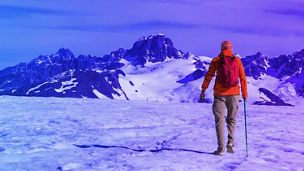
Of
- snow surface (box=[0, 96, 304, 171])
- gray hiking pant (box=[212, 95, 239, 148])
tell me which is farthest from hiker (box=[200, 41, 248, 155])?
snow surface (box=[0, 96, 304, 171])

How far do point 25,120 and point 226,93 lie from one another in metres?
10.8

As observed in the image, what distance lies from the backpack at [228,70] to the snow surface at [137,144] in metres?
1.98

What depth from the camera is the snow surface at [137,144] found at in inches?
363

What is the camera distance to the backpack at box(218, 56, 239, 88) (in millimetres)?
9664

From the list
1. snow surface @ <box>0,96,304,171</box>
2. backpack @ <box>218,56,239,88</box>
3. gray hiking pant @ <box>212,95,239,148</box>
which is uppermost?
backpack @ <box>218,56,239,88</box>

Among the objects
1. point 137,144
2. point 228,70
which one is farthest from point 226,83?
point 137,144

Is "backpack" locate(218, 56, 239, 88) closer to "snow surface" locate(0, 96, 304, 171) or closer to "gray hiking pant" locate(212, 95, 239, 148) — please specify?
"gray hiking pant" locate(212, 95, 239, 148)

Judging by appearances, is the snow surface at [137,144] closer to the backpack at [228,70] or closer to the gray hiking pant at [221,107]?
the gray hiking pant at [221,107]

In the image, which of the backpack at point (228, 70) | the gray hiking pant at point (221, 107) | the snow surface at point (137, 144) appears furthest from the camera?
the gray hiking pant at point (221, 107)

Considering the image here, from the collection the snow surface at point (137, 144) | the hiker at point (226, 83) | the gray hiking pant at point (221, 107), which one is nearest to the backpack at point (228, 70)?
the hiker at point (226, 83)

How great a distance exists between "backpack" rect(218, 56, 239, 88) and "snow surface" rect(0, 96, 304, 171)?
1.98m

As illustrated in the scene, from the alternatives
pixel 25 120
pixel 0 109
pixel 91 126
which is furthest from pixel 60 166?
pixel 0 109

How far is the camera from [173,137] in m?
13.4

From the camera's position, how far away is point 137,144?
12.1 metres
